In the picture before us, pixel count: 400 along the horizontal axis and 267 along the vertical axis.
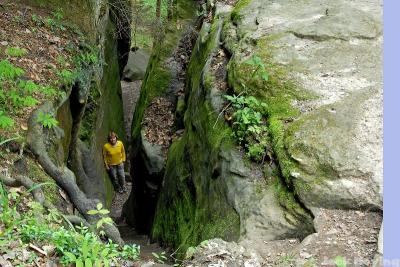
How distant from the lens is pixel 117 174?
13719mm

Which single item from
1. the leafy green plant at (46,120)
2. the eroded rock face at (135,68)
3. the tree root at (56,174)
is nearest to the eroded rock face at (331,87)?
the tree root at (56,174)

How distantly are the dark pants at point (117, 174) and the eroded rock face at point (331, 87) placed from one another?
5242 mm

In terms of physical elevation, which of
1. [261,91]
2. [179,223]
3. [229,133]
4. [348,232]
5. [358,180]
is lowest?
[179,223]

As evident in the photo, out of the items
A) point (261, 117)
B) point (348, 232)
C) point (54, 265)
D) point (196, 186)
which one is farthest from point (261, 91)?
point (54, 265)

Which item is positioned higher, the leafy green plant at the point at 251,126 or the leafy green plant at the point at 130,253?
the leafy green plant at the point at 251,126

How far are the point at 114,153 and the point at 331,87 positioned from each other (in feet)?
22.7

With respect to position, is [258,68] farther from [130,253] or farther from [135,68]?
[135,68]

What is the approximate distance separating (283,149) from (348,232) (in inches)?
64.8

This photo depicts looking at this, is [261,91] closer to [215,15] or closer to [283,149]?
[283,149]

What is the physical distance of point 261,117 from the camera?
24.5 feet

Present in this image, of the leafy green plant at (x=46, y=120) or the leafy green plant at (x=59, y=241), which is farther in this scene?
the leafy green plant at (x=46, y=120)

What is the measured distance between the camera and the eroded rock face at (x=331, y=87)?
6.09 meters

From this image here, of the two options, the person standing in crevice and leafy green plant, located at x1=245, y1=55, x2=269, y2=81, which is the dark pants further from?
leafy green plant, located at x1=245, y1=55, x2=269, y2=81

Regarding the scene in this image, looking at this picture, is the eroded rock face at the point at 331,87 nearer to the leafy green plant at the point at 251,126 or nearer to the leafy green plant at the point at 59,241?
the leafy green plant at the point at 251,126
